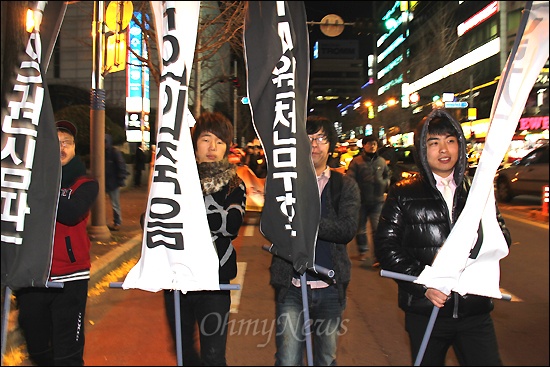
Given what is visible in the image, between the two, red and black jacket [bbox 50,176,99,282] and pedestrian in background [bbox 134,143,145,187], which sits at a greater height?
pedestrian in background [bbox 134,143,145,187]

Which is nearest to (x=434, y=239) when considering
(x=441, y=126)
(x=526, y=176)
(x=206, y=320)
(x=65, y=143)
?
(x=441, y=126)

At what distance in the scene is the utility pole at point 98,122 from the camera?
29.1 feet

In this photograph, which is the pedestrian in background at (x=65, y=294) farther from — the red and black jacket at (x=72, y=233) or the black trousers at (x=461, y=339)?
the black trousers at (x=461, y=339)

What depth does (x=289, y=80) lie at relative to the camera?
2584 millimetres

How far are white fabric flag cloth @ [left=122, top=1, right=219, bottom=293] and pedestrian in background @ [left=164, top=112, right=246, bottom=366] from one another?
1.54 ft

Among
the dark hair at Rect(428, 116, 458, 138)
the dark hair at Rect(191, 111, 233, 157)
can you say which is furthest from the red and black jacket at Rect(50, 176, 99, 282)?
the dark hair at Rect(428, 116, 458, 138)

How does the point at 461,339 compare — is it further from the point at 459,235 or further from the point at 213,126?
the point at 213,126

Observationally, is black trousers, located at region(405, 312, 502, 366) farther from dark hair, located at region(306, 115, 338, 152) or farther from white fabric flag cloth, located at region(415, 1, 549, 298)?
dark hair, located at region(306, 115, 338, 152)

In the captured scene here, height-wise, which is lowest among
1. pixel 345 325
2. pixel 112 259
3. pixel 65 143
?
pixel 345 325

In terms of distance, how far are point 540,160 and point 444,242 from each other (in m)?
13.8

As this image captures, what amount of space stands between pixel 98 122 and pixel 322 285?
278 inches

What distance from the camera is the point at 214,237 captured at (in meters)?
3.01

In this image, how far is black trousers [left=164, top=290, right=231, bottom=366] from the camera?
2.99m

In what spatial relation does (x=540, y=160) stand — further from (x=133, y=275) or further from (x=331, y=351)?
(x=133, y=275)
